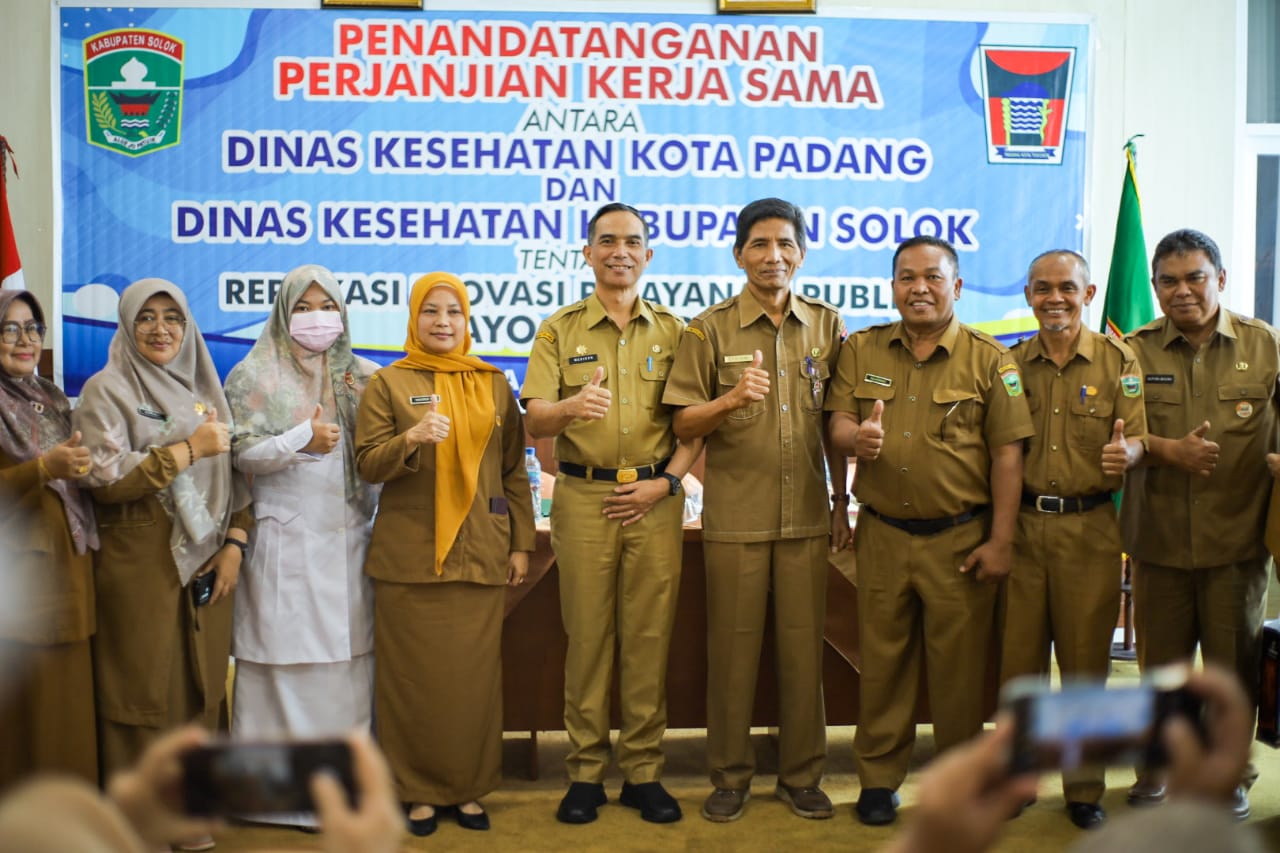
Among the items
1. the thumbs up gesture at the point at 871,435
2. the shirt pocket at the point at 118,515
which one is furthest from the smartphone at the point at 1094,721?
the shirt pocket at the point at 118,515

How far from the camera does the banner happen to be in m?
5.18

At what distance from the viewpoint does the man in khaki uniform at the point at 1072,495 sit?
3184mm

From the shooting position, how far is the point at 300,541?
10.5 ft

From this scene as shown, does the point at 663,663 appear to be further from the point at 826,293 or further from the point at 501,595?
Result: the point at 826,293

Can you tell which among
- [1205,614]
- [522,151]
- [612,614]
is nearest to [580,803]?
[612,614]

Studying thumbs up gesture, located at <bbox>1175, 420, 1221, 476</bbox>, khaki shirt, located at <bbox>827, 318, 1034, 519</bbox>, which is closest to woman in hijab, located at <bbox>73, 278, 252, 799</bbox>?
khaki shirt, located at <bbox>827, 318, 1034, 519</bbox>

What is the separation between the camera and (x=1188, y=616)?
134 inches

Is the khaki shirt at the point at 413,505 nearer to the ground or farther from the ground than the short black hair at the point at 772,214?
nearer to the ground

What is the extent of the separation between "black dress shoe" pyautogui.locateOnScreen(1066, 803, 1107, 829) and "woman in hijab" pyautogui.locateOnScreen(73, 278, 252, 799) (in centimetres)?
249

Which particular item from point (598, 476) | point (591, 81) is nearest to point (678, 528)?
point (598, 476)

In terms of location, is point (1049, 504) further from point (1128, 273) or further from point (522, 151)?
point (522, 151)

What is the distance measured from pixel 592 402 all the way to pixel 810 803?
1.36 metres

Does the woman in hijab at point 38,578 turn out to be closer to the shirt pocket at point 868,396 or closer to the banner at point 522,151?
the shirt pocket at point 868,396

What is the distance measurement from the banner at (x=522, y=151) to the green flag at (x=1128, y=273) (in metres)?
0.23
